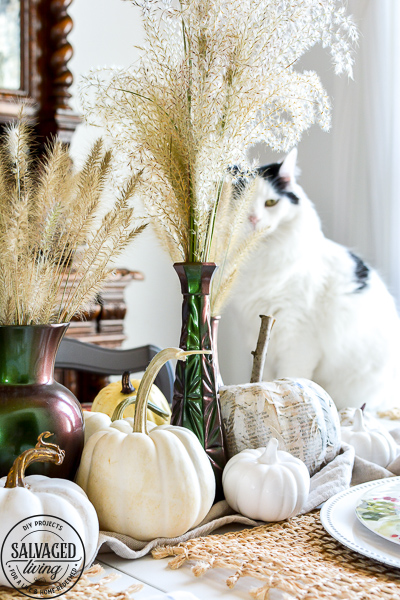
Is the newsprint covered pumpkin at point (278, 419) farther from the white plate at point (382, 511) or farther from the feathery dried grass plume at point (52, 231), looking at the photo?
the feathery dried grass plume at point (52, 231)

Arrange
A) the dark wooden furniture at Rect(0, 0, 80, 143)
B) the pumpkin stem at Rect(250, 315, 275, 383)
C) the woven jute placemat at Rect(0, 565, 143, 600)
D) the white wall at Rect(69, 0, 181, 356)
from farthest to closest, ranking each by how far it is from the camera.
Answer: the white wall at Rect(69, 0, 181, 356) < the dark wooden furniture at Rect(0, 0, 80, 143) < the pumpkin stem at Rect(250, 315, 275, 383) < the woven jute placemat at Rect(0, 565, 143, 600)

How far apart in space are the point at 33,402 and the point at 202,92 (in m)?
0.30

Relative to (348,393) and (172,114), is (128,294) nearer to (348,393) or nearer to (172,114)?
(348,393)

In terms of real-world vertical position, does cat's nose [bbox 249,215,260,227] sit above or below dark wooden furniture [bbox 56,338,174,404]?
above

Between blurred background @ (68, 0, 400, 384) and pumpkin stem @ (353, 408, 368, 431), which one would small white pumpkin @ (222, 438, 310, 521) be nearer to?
pumpkin stem @ (353, 408, 368, 431)

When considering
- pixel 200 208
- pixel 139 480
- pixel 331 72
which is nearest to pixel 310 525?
pixel 139 480

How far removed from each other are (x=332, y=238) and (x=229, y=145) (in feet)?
4.89

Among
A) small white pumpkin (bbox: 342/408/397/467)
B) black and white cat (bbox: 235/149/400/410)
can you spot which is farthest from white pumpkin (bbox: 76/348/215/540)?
black and white cat (bbox: 235/149/400/410)

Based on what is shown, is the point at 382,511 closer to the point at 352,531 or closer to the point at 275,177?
the point at 352,531

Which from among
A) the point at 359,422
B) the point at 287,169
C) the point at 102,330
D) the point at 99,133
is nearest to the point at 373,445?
the point at 359,422

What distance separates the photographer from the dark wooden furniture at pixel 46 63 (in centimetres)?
163

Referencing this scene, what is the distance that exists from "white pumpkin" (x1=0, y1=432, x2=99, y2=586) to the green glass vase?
6.4 inches

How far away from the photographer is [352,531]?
1.63 feet

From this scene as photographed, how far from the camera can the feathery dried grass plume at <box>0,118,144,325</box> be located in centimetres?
49
